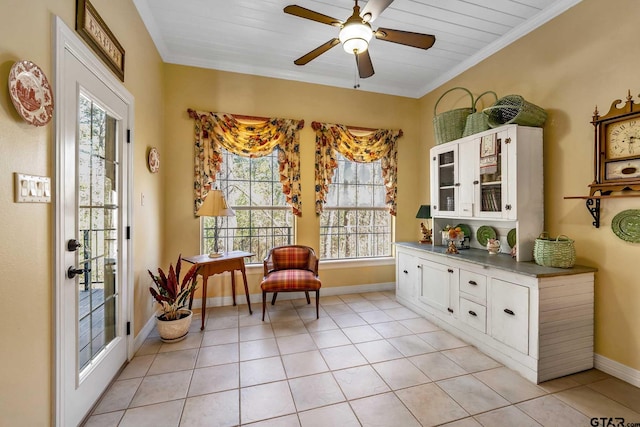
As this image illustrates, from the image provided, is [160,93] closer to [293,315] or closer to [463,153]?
[293,315]

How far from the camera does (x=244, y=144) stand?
138 inches

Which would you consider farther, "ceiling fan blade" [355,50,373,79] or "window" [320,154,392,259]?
"window" [320,154,392,259]

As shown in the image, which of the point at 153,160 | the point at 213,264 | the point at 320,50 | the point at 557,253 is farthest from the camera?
the point at 213,264

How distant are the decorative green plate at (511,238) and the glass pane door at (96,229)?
3.52 m

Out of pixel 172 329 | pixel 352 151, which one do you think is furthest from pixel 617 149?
pixel 172 329

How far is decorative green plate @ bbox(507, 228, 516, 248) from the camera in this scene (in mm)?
2789

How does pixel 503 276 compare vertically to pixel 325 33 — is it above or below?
below

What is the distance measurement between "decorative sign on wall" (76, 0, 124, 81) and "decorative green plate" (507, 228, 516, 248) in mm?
3685

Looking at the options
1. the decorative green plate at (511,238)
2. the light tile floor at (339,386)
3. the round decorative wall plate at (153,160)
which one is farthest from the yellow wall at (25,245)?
the decorative green plate at (511,238)

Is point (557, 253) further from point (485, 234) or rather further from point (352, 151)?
point (352, 151)

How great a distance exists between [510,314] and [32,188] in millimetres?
3069

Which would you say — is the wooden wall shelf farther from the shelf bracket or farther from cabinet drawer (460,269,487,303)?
cabinet drawer (460,269,487,303)

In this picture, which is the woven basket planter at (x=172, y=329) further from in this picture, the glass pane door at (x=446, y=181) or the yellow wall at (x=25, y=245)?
the glass pane door at (x=446, y=181)

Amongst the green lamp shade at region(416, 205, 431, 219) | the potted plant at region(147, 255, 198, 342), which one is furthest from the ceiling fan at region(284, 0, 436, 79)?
the potted plant at region(147, 255, 198, 342)
